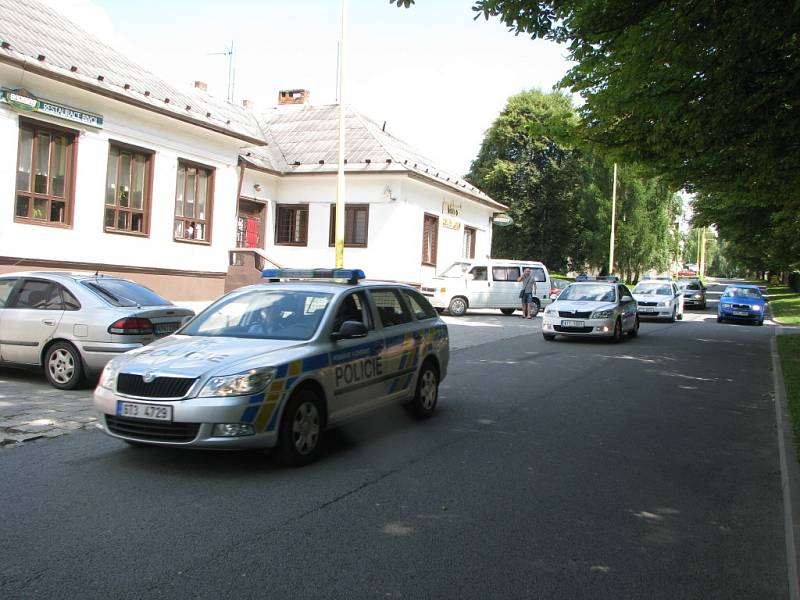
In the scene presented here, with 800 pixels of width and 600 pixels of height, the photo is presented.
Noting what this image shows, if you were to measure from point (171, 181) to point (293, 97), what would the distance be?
54.8ft

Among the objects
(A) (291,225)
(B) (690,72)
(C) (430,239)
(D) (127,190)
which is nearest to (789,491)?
(B) (690,72)

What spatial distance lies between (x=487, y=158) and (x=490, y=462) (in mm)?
51904

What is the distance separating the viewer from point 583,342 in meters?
18.2

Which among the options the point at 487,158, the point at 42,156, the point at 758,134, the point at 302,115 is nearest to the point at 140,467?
the point at 758,134

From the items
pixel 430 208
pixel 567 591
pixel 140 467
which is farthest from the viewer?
pixel 430 208

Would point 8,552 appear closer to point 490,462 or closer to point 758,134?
point 490,462

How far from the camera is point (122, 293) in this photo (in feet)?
33.4

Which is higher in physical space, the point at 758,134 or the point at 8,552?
the point at 758,134

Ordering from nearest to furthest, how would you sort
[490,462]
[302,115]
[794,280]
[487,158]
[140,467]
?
[140,467] → [490,462] → [302,115] → [487,158] → [794,280]

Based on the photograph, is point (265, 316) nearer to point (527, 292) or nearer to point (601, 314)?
point (601, 314)

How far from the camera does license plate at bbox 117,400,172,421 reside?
568cm

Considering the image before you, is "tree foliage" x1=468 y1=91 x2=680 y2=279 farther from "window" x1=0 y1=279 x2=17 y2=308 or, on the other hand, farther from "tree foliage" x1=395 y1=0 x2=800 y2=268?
"window" x1=0 y1=279 x2=17 y2=308

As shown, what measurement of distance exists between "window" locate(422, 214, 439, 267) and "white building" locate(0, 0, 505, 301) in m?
0.06

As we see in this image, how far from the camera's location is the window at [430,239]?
3105cm
